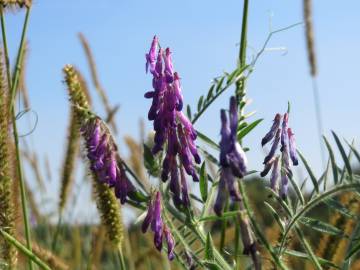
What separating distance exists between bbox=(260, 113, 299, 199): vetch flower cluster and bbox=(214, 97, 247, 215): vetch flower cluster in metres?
0.26

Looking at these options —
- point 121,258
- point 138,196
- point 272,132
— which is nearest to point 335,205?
point 272,132

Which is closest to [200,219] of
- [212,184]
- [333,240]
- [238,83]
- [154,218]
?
[154,218]

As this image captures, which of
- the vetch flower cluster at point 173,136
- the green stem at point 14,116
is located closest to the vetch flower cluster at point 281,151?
the vetch flower cluster at point 173,136

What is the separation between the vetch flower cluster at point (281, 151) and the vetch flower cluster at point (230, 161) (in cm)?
26

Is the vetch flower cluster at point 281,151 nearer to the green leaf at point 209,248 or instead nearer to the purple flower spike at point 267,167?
the purple flower spike at point 267,167

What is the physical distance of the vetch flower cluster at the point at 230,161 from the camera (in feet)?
2.94

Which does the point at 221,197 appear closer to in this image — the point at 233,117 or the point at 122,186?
the point at 233,117

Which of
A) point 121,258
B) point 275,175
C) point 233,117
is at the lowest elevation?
point 121,258

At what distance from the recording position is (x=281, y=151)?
1211mm

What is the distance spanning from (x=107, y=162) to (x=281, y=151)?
309 mm

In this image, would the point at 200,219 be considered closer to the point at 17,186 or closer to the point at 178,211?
the point at 178,211

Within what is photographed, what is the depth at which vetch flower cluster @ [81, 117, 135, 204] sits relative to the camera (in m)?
1.31

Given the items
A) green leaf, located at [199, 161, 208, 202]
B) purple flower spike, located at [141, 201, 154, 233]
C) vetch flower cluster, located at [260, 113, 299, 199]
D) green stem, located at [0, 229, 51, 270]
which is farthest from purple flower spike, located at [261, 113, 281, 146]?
green stem, located at [0, 229, 51, 270]

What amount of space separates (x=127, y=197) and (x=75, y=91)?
0.40 meters
